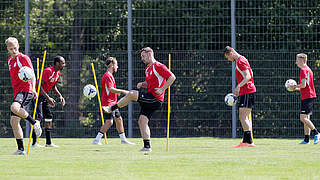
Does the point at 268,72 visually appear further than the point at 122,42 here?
No

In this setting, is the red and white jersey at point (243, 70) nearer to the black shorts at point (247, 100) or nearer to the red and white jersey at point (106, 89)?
the black shorts at point (247, 100)

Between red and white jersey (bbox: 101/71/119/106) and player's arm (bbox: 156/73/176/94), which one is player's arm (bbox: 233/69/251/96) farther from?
red and white jersey (bbox: 101/71/119/106)

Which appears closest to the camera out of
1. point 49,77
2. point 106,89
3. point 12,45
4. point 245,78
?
point 12,45

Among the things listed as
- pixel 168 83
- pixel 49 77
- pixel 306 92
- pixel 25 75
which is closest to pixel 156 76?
pixel 168 83

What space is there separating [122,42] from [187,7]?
2.28 m

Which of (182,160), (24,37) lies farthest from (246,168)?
(24,37)

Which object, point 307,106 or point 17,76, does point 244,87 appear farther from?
point 17,76

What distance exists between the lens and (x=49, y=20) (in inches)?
902

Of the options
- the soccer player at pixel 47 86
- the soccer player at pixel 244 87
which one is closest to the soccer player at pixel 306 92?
the soccer player at pixel 244 87

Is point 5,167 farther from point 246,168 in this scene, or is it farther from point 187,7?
point 187,7

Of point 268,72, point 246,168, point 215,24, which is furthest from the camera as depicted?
point 215,24

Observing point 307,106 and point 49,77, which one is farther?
point 307,106

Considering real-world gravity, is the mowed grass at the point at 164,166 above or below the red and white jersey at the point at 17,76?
below

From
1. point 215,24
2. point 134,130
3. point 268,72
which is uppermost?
point 215,24
